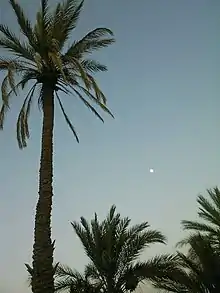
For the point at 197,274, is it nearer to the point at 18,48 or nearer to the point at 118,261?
the point at 118,261

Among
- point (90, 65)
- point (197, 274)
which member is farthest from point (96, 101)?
point (197, 274)

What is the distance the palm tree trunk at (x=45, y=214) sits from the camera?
1220 cm

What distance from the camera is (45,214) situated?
511 inches

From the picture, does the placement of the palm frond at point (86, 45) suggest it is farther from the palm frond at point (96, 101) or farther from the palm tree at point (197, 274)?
the palm tree at point (197, 274)

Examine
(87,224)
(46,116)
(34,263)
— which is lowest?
(34,263)

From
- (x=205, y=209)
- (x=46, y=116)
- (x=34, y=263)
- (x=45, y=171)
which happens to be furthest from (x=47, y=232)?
(x=205, y=209)

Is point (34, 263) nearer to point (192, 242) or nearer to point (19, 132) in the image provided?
point (19, 132)

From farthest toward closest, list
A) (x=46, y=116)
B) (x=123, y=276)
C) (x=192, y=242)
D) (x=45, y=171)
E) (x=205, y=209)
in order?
(x=205, y=209), (x=192, y=242), (x=123, y=276), (x=46, y=116), (x=45, y=171)

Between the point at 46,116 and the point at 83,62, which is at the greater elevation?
the point at 83,62

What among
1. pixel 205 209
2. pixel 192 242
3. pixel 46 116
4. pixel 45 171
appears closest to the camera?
pixel 45 171

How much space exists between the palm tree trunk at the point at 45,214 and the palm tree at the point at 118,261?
5.16 meters

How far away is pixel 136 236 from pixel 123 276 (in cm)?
155

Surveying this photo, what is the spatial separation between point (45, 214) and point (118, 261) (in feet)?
17.8

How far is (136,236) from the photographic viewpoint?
58.2 ft
